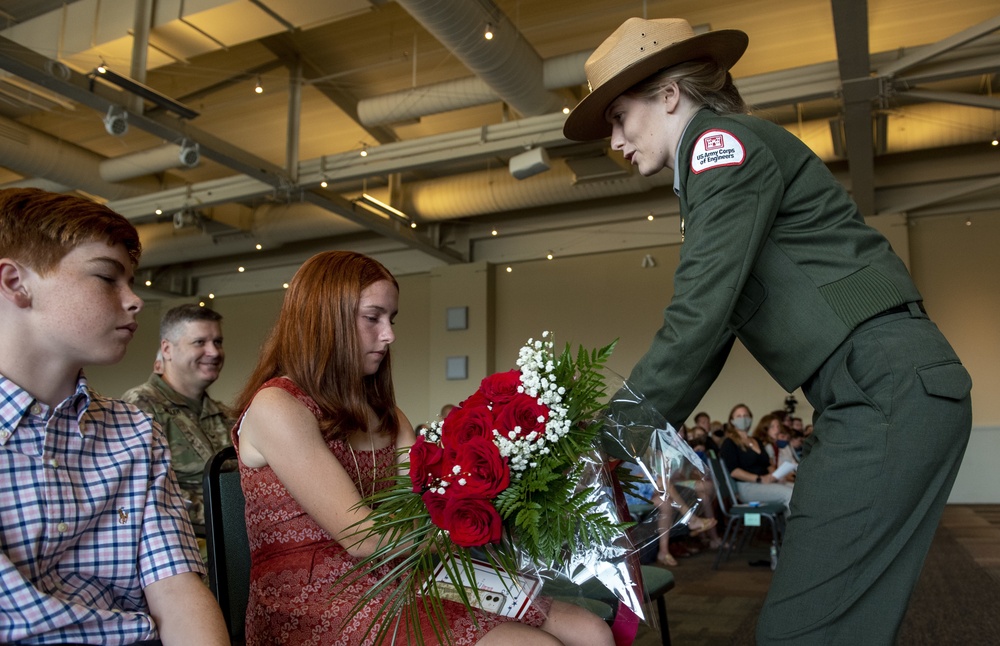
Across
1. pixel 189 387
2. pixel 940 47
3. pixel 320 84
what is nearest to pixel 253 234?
pixel 320 84

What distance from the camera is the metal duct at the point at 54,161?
29.7 feet

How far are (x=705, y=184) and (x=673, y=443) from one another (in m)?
Answer: 0.46

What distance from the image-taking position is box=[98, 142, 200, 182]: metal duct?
955 centimetres

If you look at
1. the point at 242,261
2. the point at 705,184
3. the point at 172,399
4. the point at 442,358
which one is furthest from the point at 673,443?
the point at 242,261

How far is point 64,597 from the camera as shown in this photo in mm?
1112

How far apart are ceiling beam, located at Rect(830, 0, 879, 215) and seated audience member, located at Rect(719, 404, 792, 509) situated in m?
2.30

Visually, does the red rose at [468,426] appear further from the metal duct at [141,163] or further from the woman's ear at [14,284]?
the metal duct at [141,163]

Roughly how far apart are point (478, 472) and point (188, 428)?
259 centimetres

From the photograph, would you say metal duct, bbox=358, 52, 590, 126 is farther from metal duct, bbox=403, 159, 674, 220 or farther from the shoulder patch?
the shoulder patch

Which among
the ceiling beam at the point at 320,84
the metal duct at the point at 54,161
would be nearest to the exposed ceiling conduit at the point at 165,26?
the ceiling beam at the point at 320,84

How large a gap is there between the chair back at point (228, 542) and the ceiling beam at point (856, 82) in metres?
5.61

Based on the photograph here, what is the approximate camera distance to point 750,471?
7.16m

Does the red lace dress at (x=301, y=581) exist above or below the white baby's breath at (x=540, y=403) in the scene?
below

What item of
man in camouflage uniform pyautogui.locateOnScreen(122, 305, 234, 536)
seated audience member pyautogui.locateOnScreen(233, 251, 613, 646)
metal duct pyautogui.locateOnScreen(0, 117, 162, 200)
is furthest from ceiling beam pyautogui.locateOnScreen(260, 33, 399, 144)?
seated audience member pyautogui.locateOnScreen(233, 251, 613, 646)
